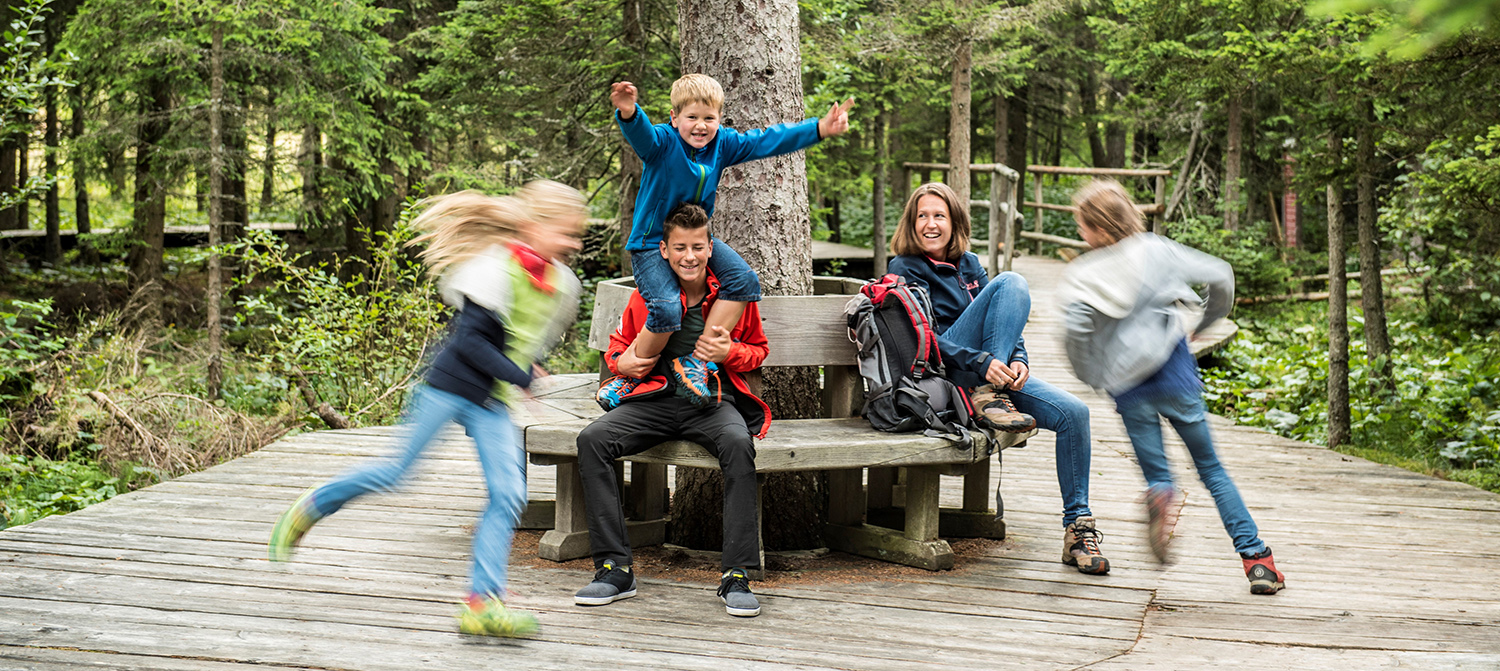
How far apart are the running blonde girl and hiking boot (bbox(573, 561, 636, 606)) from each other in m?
0.25

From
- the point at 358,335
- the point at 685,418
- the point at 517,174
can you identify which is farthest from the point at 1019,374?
the point at 517,174

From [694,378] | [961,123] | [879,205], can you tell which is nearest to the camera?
[694,378]

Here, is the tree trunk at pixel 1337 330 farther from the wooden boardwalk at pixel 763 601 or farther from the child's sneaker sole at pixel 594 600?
the child's sneaker sole at pixel 594 600

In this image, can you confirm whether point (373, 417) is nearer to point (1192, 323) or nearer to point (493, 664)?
point (493, 664)

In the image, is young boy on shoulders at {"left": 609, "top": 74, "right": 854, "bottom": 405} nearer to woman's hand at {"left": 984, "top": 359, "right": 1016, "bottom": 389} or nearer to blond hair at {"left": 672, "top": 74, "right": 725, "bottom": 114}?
blond hair at {"left": 672, "top": 74, "right": 725, "bottom": 114}

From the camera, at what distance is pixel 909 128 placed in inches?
862

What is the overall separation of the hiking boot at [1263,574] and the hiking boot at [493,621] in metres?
2.52

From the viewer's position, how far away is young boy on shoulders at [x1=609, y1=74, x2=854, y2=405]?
3.67m

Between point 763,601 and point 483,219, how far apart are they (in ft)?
5.15

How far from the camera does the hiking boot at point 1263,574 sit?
379 cm

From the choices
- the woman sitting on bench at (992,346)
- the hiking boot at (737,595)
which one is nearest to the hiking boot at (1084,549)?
the woman sitting on bench at (992,346)

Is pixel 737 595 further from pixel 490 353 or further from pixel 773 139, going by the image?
pixel 773 139

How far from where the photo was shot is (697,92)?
12.1ft

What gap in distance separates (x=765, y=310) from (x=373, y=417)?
4893 millimetres
